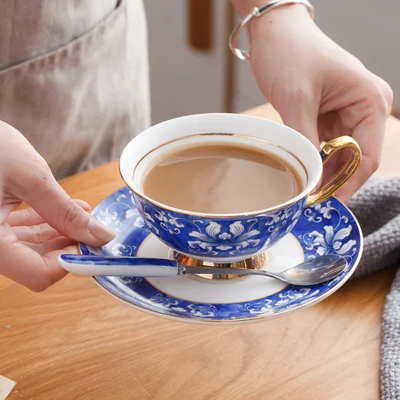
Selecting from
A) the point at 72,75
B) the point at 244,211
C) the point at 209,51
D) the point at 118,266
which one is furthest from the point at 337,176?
the point at 209,51

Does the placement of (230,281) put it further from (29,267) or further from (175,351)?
(29,267)

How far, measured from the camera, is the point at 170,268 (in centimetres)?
63

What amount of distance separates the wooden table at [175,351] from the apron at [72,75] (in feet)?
0.91

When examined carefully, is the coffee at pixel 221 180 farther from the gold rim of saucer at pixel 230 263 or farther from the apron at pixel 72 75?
the apron at pixel 72 75

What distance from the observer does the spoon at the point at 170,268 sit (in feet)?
1.98

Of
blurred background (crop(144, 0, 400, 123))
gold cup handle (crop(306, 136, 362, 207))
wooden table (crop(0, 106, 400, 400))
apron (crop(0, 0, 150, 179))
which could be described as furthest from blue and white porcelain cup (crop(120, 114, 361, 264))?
blurred background (crop(144, 0, 400, 123))

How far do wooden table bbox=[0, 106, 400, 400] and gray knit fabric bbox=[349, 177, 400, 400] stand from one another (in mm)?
15

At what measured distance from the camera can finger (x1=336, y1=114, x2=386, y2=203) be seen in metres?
0.78

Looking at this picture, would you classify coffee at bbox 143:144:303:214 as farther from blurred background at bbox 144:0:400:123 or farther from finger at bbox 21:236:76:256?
blurred background at bbox 144:0:400:123

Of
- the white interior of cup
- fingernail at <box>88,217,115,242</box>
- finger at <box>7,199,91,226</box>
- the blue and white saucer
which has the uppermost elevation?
the white interior of cup

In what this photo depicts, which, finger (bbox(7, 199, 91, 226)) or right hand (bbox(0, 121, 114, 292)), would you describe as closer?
right hand (bbox(0, 121, 114, 292))

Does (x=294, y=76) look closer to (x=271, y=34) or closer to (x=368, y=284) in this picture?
(x=271, y=34)

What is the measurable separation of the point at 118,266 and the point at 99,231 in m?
0.06

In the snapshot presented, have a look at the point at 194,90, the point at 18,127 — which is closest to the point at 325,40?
the point at 18,127
